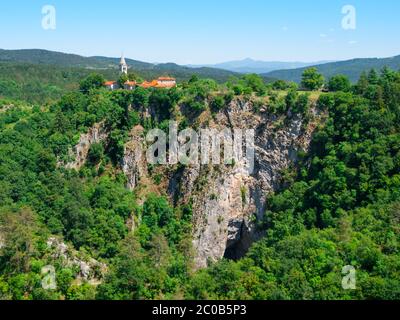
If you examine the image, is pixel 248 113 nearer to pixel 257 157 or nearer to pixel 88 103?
pixel 257 157

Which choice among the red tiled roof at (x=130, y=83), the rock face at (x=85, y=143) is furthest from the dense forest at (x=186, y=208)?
the red tiled roof at (x=130, y=83)

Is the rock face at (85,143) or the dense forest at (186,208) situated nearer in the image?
the dense forest at (186,208)

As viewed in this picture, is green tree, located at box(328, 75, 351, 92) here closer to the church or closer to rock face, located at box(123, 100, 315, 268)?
rock face, located at box(123, 100, 315, 268)

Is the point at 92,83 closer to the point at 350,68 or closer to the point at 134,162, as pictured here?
the point at 134,162

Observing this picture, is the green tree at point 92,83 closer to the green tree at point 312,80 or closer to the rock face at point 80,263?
the green tree at point 312,80

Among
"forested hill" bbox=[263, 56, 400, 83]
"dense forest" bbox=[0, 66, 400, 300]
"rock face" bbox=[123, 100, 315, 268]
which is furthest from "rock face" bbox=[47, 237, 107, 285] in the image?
"forested hill" bbox=[263, 56, 400, 83]

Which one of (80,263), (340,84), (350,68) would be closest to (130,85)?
(340,84)

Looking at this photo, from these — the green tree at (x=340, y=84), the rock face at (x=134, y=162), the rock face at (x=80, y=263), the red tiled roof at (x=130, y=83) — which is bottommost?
the rock face at (x=80, y=263)
